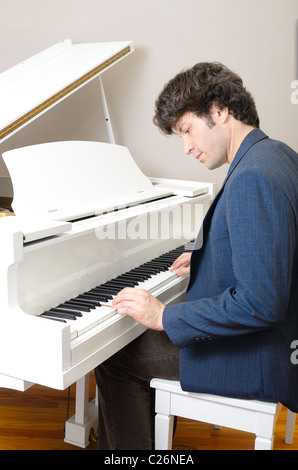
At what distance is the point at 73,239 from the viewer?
4.84 feet

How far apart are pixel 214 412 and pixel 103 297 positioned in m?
0.47

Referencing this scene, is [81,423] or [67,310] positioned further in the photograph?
[81,423]

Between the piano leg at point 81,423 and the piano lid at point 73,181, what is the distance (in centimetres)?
75

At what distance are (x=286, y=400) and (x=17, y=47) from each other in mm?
3032

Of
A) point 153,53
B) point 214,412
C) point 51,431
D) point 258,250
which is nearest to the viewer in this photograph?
point 258,250

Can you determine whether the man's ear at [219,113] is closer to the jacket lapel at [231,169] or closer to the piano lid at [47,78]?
the jacket lapel at [231,169]

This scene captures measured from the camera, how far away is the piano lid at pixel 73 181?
160cm

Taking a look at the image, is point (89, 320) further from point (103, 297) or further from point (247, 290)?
point (247, 290)

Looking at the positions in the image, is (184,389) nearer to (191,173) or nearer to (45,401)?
(45,401)

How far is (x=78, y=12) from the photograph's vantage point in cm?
326

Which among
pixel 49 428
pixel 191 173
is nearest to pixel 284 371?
pixel 49 428

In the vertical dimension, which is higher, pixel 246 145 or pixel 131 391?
pixel 246 145

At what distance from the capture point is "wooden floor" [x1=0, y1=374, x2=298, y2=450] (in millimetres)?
2049

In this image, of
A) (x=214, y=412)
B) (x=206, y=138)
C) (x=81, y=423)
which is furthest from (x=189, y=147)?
(x=81, y=423)
